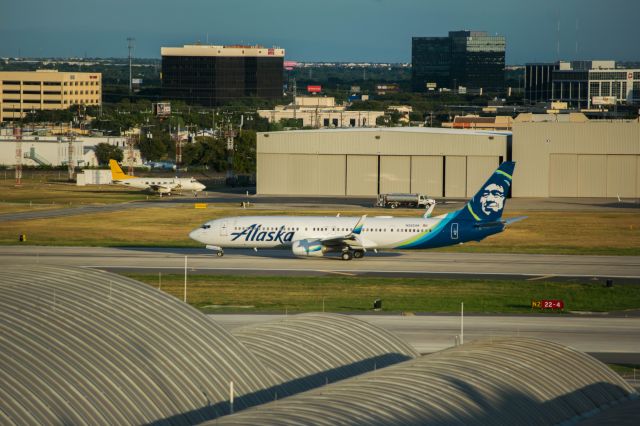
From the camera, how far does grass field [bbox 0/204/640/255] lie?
85.9 m

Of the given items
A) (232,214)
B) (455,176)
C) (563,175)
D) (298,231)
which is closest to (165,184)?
(232,214)

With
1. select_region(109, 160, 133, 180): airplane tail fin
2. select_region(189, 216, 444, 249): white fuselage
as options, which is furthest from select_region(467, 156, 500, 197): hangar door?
select_region(189, 216, 444, 249): white fuselage

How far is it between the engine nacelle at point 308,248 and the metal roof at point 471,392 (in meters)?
38.8

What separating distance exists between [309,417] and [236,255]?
54.5m

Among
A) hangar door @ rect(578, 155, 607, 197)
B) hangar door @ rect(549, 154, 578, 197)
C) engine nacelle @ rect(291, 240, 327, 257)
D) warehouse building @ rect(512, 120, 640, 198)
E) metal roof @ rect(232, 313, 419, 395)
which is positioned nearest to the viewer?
metal roof @ rect(232, 313, 419, 395)

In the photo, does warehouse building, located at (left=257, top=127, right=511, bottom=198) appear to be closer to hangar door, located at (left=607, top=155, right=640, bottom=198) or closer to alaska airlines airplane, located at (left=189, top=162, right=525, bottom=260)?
hangar door, located at (left=607, top=155, right=640, bottom=198)

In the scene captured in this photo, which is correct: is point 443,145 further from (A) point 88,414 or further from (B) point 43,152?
(A) point 88,414

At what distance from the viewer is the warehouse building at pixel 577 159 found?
12812 centimetres

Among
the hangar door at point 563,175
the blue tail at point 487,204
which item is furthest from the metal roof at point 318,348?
the hangar door at point 563,175

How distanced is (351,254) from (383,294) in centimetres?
1470

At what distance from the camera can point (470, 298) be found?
202 ft

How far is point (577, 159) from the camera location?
5069 inches

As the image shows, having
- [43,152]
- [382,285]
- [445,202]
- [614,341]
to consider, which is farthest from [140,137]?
[614,341]

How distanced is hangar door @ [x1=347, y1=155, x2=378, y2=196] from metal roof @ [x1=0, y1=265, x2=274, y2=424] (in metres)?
96.9
